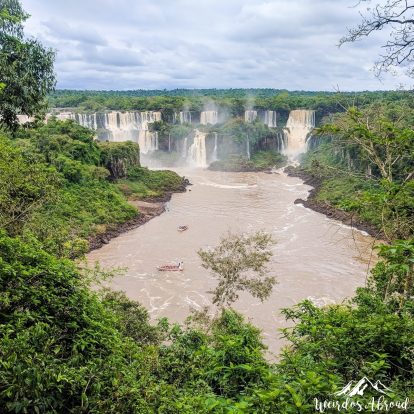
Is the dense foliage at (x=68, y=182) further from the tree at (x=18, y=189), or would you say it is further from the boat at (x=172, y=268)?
the boat at (x=172, y=268)

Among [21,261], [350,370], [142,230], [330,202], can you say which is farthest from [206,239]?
[350,370]

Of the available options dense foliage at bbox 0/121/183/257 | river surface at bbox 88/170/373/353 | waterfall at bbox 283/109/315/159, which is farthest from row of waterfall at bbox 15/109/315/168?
river surface at bbox 88/170/373/353

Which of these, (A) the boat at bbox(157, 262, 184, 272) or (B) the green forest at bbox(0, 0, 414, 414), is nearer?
(B) the green forest at bbox(0, 0, 414, 414)

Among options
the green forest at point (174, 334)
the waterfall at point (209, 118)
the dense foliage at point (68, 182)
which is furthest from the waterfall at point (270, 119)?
the green forest at point (174, 334)

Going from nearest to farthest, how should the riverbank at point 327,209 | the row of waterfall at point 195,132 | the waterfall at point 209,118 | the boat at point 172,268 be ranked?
the boat at point 172,268 < the riverbank at point 327,209 < the row of waterfall at point 195,132 < the waterfall at point 209,118

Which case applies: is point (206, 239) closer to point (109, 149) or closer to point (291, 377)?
point (109, 149)

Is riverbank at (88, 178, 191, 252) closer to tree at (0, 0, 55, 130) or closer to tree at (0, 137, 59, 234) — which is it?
tree at (0, 137, 59, 234)

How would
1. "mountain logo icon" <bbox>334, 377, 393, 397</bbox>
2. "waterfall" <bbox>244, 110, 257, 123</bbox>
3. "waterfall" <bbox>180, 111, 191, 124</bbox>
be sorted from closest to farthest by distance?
"mountain logo icon" <bbox>334, 377, 393, 397</bbox>
"waterfall" <bbox>180, 111, 191, 124</bbox>
"waterfall" <bbox>244, 110, 257, 123</bbox>
